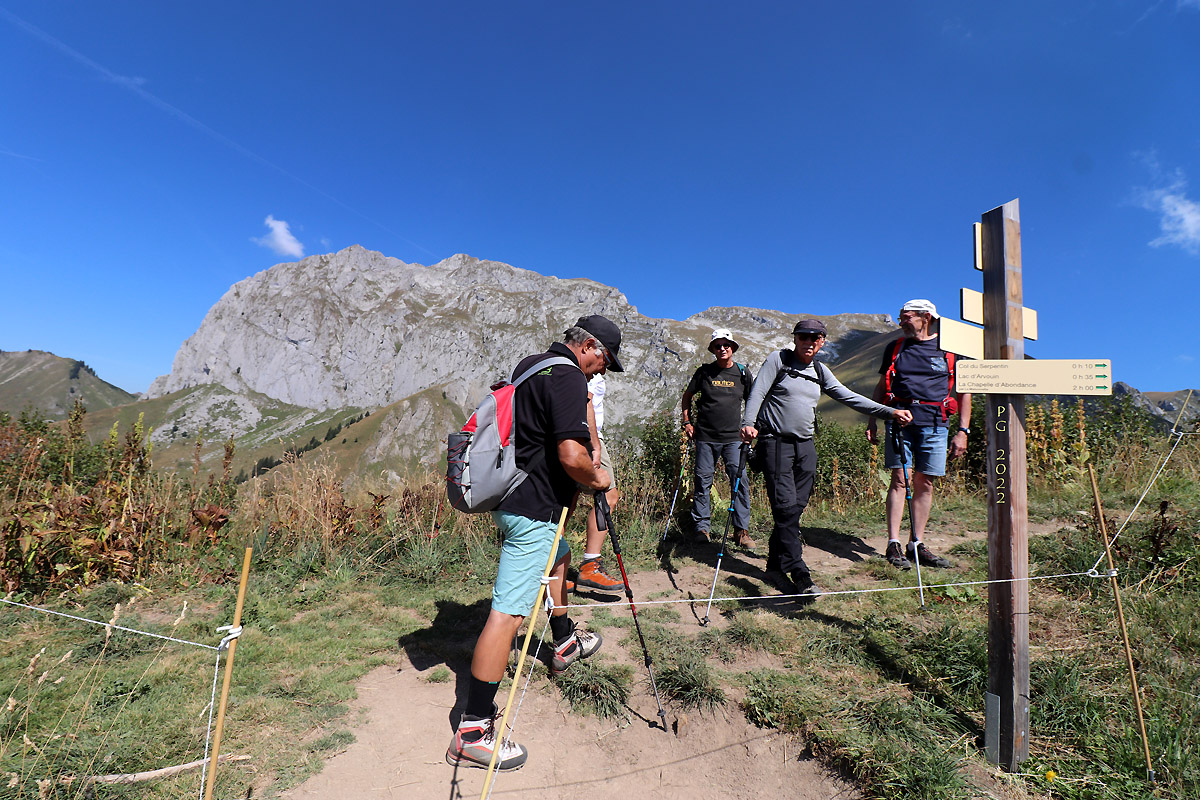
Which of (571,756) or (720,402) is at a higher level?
(720,402)

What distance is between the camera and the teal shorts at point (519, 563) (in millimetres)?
2725

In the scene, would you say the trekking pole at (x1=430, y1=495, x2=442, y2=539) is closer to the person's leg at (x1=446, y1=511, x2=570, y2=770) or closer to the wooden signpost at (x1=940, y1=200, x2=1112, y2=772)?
the person's leg at (x1=446, y1=511, x2=570, y2=770)

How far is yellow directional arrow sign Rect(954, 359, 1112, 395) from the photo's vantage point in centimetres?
245

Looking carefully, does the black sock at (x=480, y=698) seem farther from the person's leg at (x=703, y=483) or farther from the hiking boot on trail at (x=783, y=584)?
the person's leg at (x=703, y=483)

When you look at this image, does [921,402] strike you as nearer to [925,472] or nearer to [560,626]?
[925,472]

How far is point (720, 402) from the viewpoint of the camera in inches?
229

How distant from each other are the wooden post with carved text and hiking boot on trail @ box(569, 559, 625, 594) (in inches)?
111

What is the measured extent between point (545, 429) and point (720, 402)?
3422 millimetres

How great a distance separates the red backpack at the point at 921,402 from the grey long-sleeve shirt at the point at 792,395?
36.1 inches

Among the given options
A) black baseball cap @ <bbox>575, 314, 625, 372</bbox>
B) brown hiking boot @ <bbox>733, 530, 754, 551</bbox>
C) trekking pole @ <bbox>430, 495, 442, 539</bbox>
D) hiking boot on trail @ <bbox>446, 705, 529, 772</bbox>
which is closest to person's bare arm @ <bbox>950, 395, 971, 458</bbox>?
brown hiking boot @ <bbox>733, 530, 754, 551</bbox>

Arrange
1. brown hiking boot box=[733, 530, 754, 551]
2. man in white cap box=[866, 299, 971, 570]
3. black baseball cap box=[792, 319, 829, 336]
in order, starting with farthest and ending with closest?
brown hiking boot box=[733, 530, 754, 551]
man in white cap box=[866, 299, 971, 570]
black baseball cap box=[792, 319, 829, 336]

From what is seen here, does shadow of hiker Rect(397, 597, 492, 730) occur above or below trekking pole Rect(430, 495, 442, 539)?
below

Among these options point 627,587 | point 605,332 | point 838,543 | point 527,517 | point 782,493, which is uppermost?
point 605,332

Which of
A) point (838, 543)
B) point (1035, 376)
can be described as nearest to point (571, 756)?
point (1035, 376)
